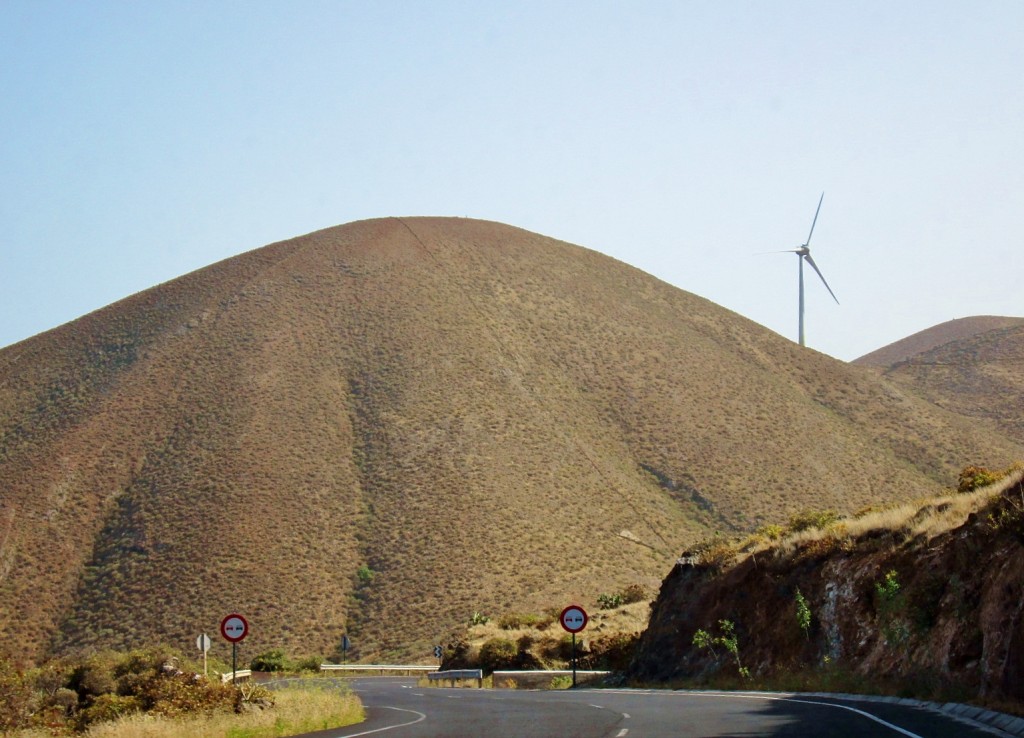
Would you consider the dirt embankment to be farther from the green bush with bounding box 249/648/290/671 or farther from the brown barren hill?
the brown barren hill

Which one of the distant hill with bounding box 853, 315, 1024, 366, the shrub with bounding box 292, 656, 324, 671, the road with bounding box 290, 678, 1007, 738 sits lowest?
the shrub with bounding box 292, 656, 324, 671

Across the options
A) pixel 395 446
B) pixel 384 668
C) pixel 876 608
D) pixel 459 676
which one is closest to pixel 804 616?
pixel 876 608

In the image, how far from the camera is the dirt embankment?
16.4 m

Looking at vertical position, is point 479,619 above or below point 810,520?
below

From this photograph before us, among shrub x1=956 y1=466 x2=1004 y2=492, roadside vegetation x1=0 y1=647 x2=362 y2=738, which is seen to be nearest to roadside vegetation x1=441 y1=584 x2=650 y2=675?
shrub x1=956 y1=466 x2=1004 y2=492

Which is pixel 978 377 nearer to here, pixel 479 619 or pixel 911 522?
pixel 479 619

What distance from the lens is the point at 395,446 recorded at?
7894cm

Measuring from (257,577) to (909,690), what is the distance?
2057 inches

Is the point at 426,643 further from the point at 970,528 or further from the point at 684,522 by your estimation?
the point at 970,528

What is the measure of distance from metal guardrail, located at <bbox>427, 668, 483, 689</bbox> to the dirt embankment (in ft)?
29.8

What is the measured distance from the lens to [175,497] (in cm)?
7388

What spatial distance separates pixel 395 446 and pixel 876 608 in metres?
58.2

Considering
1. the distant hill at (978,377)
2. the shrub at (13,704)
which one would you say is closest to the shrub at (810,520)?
the shrub at (13,704)

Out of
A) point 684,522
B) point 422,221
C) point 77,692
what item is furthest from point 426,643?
point 422,221
